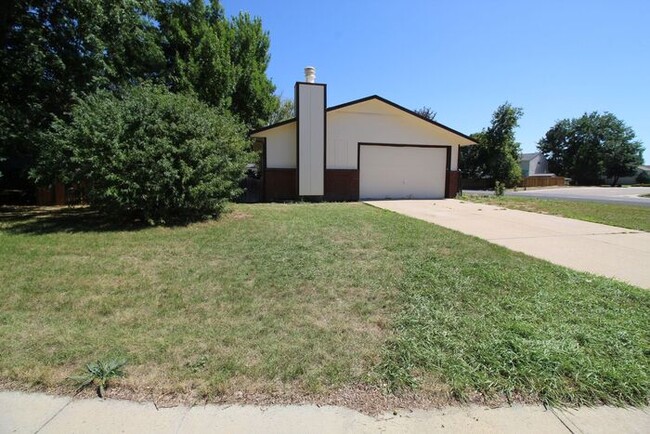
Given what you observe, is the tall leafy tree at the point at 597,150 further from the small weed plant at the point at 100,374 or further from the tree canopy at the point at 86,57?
the small weed plant at the point at 100,374

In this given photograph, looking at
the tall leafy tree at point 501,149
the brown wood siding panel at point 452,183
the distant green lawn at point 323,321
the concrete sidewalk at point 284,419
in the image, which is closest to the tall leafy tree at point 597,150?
the tall leafy tree at point 501,149

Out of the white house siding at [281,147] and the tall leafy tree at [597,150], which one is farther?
the tall leafy tree at [597,150]

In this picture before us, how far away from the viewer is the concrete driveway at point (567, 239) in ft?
17.8

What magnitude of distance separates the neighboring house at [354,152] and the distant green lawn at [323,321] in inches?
377

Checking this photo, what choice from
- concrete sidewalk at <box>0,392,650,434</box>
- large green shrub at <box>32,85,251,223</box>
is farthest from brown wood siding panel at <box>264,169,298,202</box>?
concrete sidewalk at <box>0,392,650,434</box>

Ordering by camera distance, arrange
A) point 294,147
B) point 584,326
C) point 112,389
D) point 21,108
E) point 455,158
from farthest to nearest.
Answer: point 455,158 → point 294,147 → point 21,108 → point 584,326 → point 112,389

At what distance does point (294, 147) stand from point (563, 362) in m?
14.1

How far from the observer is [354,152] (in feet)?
53.3

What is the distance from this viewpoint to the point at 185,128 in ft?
28.5

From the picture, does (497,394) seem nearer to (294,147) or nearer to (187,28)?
(294,147)

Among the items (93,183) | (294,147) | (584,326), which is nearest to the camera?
(584,326)

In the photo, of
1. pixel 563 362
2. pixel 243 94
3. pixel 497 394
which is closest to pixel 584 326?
pixel 563 362

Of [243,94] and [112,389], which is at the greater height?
[243,94]

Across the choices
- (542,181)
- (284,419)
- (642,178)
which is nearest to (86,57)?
(284,419)
